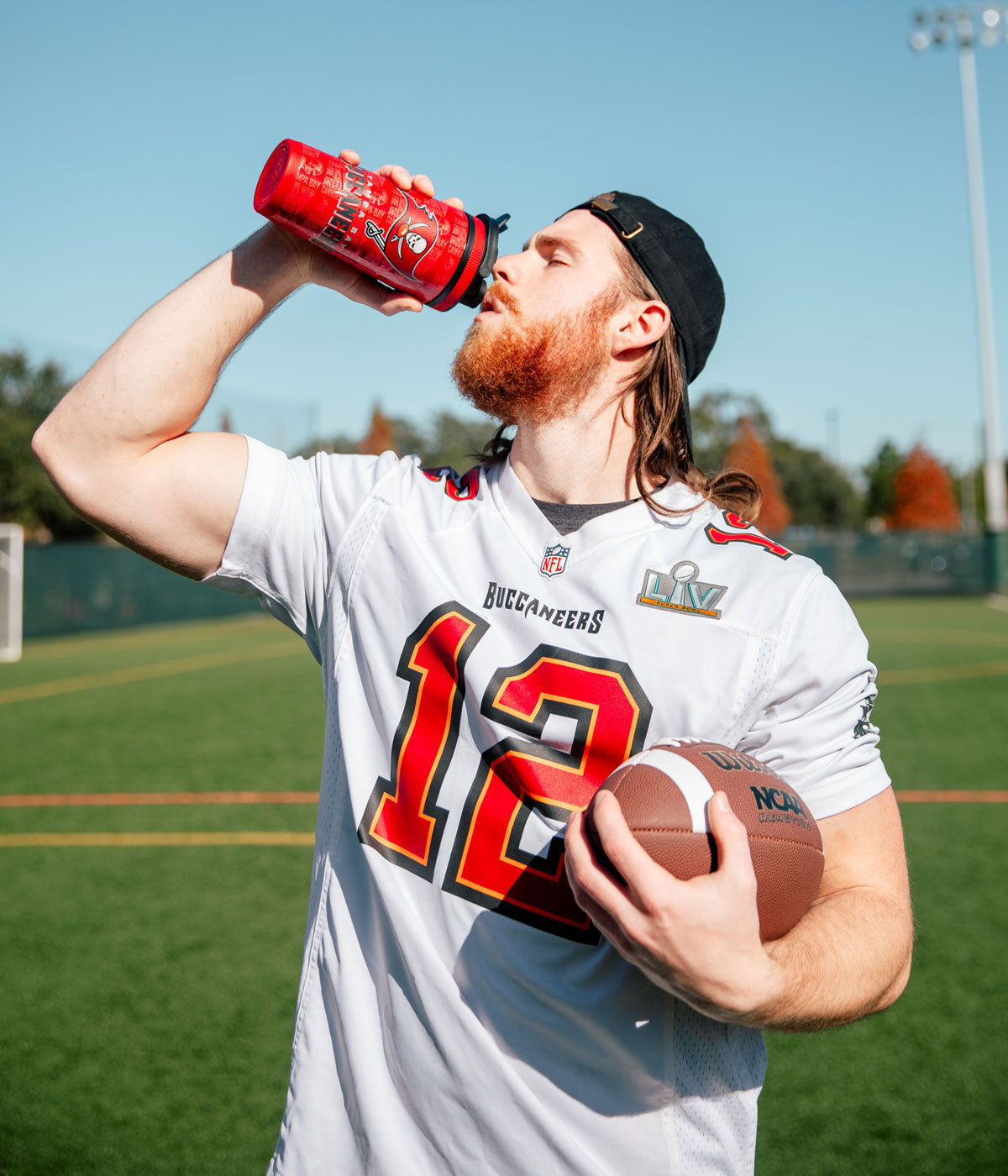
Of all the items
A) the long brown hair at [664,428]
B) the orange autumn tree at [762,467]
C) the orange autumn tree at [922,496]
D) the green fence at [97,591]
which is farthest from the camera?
the orange autumn tree at [922,496]

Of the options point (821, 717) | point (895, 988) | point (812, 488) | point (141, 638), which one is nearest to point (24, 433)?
point (141, 638)

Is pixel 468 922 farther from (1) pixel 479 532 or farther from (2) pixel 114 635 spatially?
(2) pixel 114 635

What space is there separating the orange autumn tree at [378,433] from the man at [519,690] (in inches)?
1230

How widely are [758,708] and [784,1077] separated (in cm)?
241

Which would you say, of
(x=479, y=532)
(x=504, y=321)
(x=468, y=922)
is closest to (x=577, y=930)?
(x=468, y=922)

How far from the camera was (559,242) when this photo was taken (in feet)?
6.91

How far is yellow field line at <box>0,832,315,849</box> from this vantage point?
5.98m

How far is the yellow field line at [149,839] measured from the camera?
598 centimetres

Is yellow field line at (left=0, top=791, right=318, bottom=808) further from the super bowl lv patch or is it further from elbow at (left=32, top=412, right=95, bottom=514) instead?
the super bowl lv patch

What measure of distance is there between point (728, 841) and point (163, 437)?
127cm

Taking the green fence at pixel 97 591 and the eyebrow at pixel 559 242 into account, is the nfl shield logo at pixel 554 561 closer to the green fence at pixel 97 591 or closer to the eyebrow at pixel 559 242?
the eyebrow at pixel 559 242

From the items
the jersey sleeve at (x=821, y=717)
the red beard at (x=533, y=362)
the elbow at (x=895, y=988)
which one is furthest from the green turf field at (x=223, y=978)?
the red beard at (x=533, y=362)

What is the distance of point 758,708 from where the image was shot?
5.47 ft

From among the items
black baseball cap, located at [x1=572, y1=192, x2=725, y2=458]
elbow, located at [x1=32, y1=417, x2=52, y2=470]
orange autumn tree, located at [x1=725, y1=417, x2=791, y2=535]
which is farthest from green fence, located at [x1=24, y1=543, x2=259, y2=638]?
orange autumn tree, located at [x1=725, y1=417, x2=791, y2=535]
